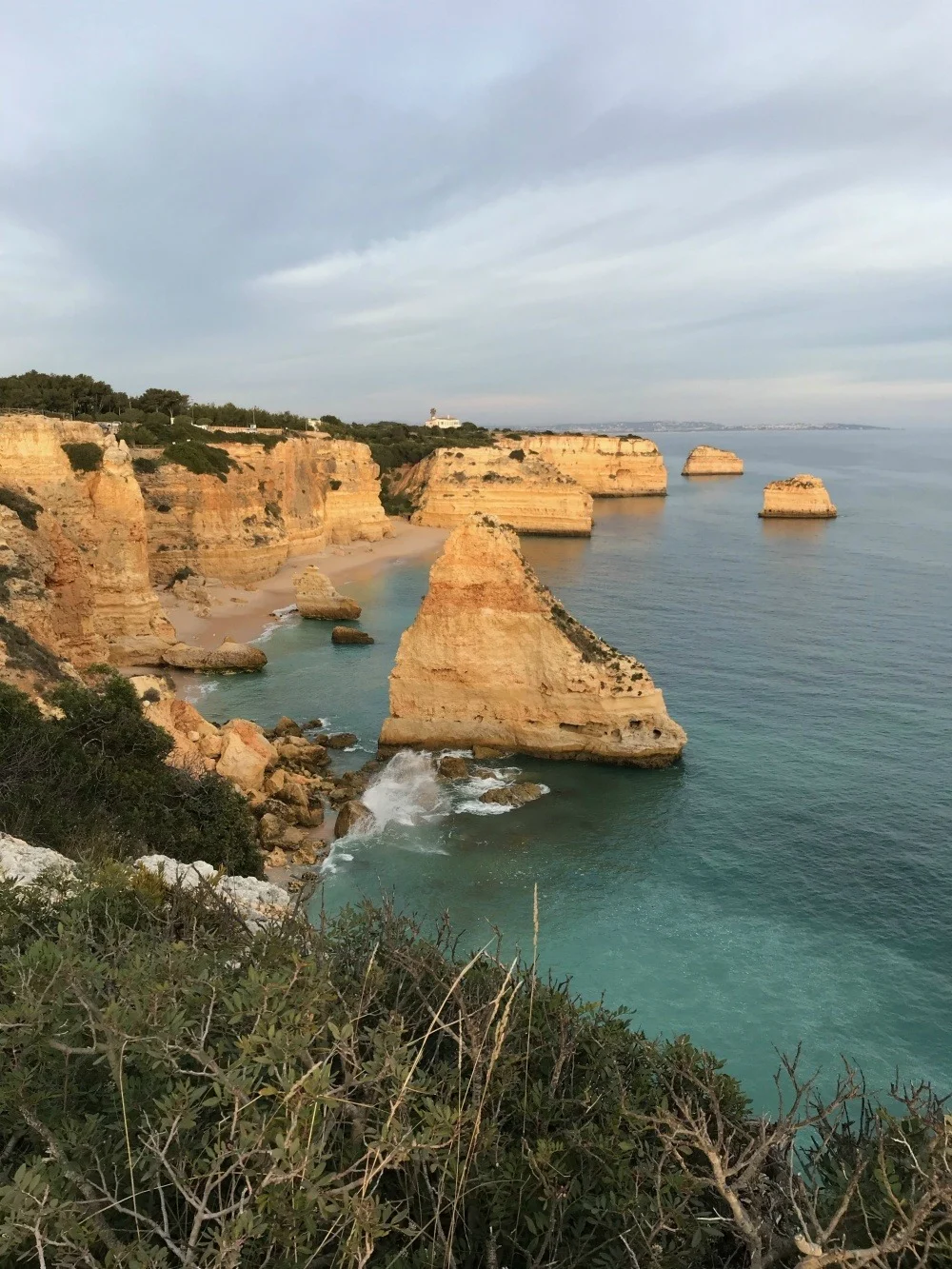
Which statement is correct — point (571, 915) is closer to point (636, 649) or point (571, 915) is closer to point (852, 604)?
point (636, 649)

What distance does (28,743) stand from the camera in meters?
14.1

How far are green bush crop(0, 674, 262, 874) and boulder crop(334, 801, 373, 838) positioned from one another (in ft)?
13.9

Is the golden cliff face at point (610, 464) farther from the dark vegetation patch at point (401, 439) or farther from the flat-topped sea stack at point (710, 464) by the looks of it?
the flat-topped sea stack at point (710, 464)

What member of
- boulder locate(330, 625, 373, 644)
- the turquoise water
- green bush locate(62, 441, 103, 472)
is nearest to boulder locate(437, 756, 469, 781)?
the turquoise water

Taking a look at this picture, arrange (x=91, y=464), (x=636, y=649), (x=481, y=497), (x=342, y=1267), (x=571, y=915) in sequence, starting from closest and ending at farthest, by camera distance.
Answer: (x=342, y=1267) < (x=571, y=915) < (x=91, y=464) < (x=636, y=649) < (x=481, y=497)

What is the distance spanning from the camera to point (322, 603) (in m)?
43.4

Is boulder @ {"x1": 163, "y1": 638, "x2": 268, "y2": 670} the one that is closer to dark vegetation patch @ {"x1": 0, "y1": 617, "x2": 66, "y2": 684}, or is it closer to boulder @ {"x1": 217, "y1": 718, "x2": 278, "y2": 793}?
boulder @ {"x1": 217, "y1": 718, "x2": 278, "y2": 793}

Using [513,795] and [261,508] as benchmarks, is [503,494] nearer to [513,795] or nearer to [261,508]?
[261,508]

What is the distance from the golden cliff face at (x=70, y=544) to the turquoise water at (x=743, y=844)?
18.3 ft

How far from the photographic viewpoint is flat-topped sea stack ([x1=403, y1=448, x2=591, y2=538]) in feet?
256

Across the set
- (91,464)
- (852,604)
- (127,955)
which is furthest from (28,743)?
(852,604)

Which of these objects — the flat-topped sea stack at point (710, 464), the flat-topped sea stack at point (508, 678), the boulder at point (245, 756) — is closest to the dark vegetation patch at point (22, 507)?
the boulder at point (245, 756)

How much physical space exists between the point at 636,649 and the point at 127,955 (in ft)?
106

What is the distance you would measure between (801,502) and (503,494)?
32206mm
